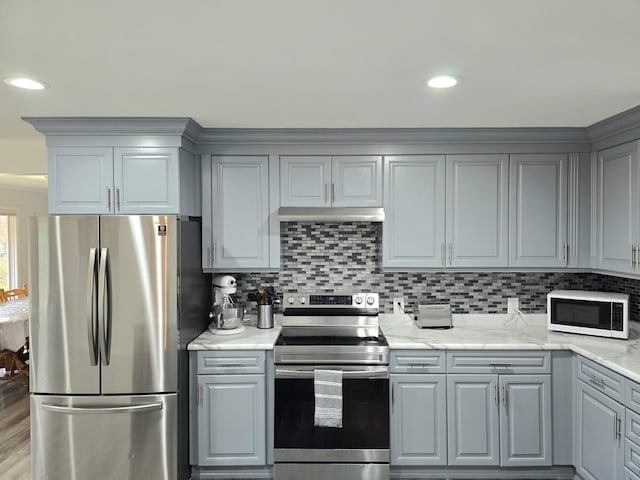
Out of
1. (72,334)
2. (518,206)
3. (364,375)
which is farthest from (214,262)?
(518,206)

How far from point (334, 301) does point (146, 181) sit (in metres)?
1.54

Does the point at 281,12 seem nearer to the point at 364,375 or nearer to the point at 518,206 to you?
the point at 364,375

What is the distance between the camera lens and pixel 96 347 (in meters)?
2.55

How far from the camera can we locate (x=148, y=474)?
2594mm

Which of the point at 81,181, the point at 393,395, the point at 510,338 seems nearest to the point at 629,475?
the point at 510,338

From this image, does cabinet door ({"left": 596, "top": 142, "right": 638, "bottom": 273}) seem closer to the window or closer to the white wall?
the white wall

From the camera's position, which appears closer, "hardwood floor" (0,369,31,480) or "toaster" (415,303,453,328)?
"hardwood floor" (0,369,31,480)

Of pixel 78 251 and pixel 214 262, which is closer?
pixel 78 251

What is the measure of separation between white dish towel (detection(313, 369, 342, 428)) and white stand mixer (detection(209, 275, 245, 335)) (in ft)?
2.43

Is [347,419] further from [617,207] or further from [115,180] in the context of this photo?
[617,207]

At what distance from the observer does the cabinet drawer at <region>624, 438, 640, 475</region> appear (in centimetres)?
216

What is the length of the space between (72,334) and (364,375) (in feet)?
5.93

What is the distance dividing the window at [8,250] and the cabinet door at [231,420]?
558 centimetres

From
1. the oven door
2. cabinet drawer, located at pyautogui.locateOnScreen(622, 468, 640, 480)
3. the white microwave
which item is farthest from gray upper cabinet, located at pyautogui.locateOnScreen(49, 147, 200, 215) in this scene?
cabinet drawer, located at pyautogui.locateOnScreen(622, 468, 640, 480)
